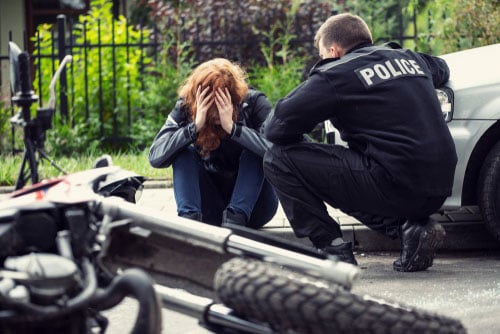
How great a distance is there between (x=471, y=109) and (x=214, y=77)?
1.42m

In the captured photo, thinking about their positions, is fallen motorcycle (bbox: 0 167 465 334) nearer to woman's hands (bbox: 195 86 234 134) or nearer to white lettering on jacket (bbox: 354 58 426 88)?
white lettering on jacket (bbox: 354 58 426 88)

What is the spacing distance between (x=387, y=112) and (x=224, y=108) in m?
0.99

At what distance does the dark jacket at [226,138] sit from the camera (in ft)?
18.7

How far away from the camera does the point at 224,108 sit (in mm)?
5738

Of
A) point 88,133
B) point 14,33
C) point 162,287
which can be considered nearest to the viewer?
point 162,287

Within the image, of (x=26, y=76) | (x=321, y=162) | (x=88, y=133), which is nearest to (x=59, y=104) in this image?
(x=88, y=133)

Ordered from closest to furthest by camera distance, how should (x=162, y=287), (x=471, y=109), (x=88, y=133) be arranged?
(x=162, y=287), (x=471, y=109), (x=88, y=133)

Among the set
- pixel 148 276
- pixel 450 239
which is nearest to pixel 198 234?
pixel 148 276

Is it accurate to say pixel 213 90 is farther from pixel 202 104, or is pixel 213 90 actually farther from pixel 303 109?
pixel 303 109

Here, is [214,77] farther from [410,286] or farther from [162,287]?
[162,287]

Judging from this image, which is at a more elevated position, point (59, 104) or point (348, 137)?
point (348, 137)

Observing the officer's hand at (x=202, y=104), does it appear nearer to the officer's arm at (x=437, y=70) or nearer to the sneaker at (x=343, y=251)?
the sneaker at (x=343, y=251)

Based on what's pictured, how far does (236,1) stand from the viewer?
10992 mm

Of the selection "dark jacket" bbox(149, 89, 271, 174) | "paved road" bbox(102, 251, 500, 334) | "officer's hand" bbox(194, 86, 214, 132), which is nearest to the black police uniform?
"dark jacket" bbox(149, 89, 271, 174)
